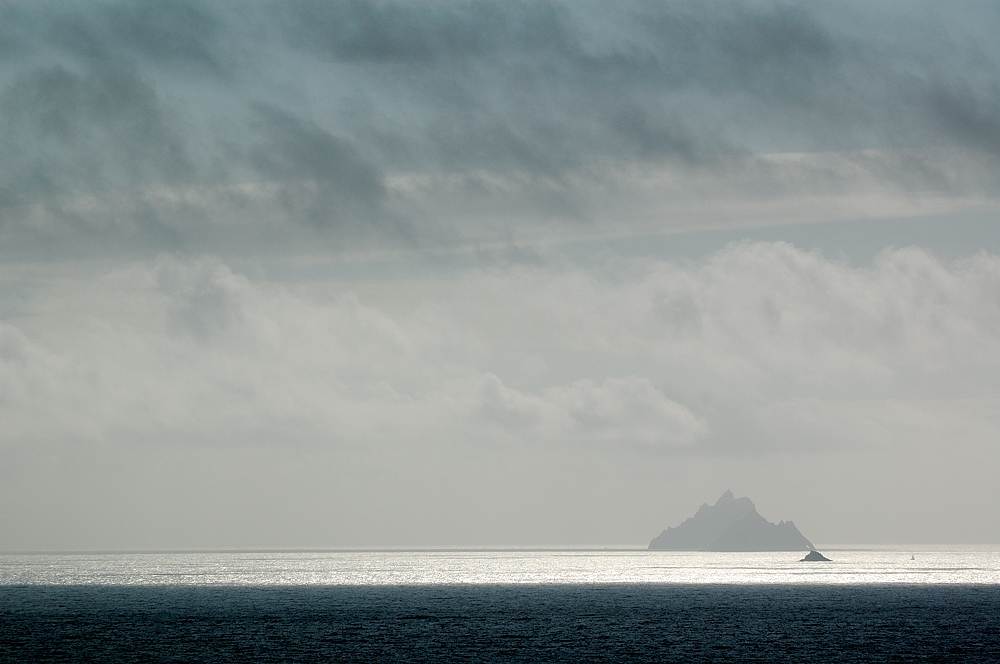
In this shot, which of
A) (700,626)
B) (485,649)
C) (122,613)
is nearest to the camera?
(485,649)

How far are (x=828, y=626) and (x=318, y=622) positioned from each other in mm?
72466

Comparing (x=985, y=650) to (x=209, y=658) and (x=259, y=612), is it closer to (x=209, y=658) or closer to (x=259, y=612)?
(x=209, y=658)

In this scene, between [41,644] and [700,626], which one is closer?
[41,644]

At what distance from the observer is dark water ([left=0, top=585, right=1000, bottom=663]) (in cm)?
10856

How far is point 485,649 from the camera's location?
371 ft

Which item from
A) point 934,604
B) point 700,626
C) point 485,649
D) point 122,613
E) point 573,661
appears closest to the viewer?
point 573,661

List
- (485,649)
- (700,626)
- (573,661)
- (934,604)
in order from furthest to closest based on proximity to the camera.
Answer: (934,604) < (700,626) < (485,649) < (573,661)

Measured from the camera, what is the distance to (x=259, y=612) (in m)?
177

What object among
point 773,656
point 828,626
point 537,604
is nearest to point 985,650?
point 773,656

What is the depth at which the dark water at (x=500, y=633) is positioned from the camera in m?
109

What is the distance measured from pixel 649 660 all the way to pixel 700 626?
44.2 metres

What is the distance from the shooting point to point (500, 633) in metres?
132

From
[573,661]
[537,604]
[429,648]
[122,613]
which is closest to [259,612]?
[122,613]

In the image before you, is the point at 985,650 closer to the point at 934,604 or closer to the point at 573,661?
the point at 573,661
